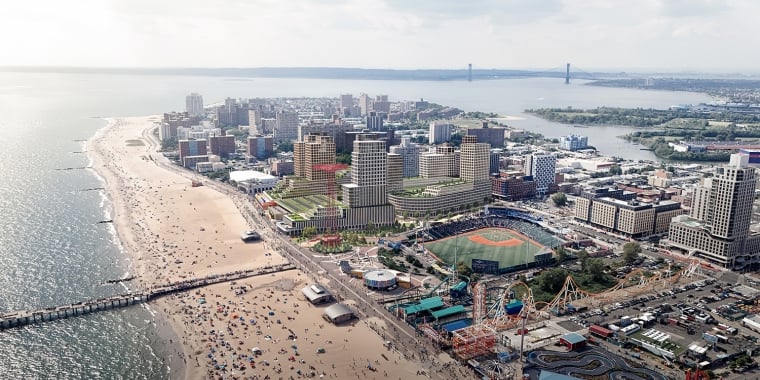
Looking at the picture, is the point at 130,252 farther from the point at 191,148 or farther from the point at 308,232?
the point at 191,148

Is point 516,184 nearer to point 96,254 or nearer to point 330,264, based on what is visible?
point 330,264

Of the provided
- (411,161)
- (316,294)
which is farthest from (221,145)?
(316,294)

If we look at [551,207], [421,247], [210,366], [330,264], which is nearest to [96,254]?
[330,264]

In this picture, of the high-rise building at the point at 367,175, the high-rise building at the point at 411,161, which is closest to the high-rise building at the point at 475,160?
the high-rise building at the point at 411,161

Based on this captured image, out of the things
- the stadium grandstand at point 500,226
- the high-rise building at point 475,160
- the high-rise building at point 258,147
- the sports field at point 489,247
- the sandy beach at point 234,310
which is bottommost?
the sandy beach at point 234,310

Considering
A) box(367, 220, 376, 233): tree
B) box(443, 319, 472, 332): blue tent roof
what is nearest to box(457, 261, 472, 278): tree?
box(443, 319, 472, 332): blue tent roof

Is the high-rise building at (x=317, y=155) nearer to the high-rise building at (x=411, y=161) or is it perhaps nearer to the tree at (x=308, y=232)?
the tree at (x=308, y=232)
